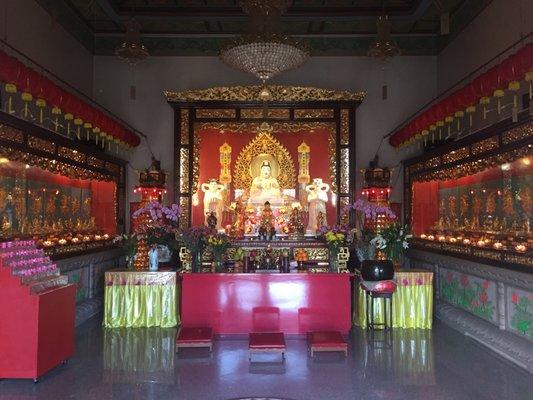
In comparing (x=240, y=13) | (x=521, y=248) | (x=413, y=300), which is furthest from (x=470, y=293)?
(x=240, y=13)

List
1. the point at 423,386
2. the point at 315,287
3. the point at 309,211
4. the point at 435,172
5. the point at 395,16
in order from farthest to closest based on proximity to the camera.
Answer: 1. the point at 309,211
2. the point at 395,16
3. the point at 435,172
4. the point at 315,287
5. the point at 423,386

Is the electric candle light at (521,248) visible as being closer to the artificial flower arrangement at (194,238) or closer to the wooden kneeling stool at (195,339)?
the wooden kneeling stool at (195,339)

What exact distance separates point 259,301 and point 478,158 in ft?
9.96

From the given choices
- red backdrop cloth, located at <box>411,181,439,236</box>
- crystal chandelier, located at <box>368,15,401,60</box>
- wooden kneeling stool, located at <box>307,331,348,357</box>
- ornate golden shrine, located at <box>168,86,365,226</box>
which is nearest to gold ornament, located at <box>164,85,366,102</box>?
ornate golden shrine, located at <box>168,86,365,226</box>

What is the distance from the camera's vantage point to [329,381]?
4.01 meters

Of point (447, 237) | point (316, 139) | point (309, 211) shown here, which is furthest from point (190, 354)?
point (316, 139)

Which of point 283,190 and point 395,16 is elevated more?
point 395,16

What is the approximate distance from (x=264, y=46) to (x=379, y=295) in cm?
290

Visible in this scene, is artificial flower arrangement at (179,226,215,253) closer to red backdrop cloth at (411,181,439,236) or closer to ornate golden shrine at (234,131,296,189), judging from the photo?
ornate golden shrine at (234,131,296,189)

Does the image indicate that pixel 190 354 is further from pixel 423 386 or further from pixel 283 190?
pixel 283 190

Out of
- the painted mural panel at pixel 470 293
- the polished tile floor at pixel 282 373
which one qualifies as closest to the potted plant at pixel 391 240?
the painted mural panel at pixel 470 293

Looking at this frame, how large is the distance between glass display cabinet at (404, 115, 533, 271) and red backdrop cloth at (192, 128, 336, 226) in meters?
1.67

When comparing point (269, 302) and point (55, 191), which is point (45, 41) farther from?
point (269, 302)

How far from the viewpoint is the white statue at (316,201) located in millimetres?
8719
